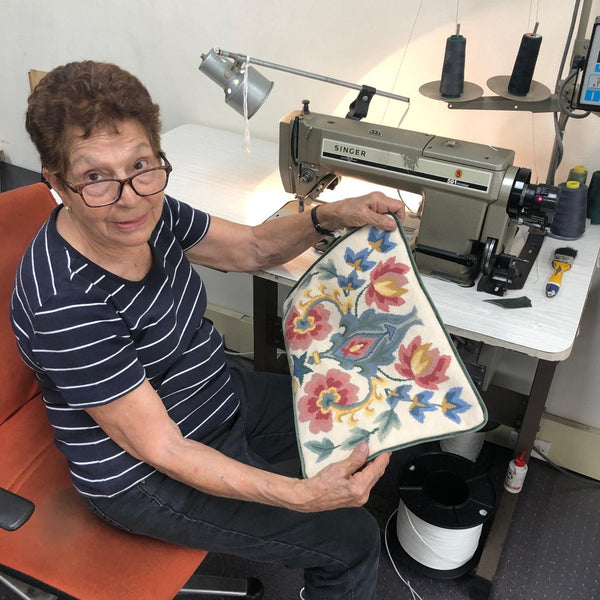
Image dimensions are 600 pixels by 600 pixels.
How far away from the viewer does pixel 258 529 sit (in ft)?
4.41

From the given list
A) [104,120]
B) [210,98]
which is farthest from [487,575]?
[210,98]

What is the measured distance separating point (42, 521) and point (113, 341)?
1.59 ft

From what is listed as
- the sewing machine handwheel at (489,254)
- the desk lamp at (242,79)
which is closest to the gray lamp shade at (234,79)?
the desk lamp at (242,79)

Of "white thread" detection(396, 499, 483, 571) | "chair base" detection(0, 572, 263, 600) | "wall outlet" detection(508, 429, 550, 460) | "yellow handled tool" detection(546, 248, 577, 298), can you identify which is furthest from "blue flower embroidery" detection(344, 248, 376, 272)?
"wall outlet" detection(508, 429, 550, 460)

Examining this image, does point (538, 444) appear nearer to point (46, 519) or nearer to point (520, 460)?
point (520, 460)

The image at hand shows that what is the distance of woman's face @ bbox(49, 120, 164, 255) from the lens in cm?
110

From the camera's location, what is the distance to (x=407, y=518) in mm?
1864

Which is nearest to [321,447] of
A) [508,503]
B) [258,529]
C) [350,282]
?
[258,529]

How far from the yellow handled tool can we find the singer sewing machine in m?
0.06

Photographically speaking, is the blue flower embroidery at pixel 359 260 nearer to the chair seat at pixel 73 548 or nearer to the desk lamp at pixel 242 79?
the desk lamp at pixel 242 79

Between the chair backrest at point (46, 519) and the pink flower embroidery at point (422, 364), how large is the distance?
57 cm

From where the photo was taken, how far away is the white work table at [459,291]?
143 centimetres

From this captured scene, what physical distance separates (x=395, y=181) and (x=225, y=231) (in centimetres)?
43

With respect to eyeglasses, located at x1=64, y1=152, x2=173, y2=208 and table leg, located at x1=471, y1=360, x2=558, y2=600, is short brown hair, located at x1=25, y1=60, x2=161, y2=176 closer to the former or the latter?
eyeglasses, located at x1=64, y1=152, x2=173, y2=208
